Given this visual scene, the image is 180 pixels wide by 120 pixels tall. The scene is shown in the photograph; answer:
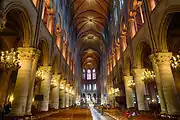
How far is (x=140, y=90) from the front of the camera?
43.7 feet

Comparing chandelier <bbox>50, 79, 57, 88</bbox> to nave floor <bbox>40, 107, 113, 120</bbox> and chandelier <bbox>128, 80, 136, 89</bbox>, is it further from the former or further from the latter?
chandelier <bbox>128, 80, 136, 89</bbox>

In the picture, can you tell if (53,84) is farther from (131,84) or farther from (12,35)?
(131,84)

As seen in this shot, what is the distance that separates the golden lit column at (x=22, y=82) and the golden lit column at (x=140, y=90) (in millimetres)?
9783

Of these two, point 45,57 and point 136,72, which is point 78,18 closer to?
point 45,57

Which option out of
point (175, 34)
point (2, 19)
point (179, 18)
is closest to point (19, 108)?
point (2, 19)

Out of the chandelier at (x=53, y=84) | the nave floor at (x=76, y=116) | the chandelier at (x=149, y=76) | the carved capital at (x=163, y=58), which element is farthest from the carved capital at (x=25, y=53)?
the chandelier at (x=149, y=76)

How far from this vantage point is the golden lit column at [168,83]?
27.4ft

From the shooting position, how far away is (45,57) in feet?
45.7

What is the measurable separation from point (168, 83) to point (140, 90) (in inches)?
182

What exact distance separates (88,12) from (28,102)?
28301mm

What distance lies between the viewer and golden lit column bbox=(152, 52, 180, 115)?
27.4 ft

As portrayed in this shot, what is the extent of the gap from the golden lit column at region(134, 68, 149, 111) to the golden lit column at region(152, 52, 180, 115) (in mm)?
4175

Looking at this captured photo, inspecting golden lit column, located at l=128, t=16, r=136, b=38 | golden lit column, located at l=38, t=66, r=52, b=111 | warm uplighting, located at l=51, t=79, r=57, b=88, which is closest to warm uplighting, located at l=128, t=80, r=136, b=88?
golden lit column, located at l=128, t=16, r=136, b=38

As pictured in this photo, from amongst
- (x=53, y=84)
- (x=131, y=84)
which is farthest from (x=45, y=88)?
(x=131, y=84)
